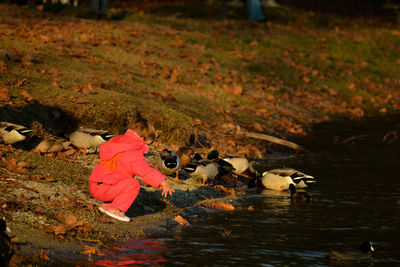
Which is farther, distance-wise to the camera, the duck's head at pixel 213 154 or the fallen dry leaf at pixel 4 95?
the fallen dry leaf at pixel 4 95

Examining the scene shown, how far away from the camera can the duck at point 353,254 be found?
7168 mm

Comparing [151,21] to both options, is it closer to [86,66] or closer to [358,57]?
[358,57]

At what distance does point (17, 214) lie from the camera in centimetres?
761

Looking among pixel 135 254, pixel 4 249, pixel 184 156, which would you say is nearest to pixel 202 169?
pixel 184 156

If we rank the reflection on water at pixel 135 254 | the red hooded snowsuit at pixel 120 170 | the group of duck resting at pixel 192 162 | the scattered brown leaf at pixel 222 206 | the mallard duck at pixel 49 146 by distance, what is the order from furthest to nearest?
the mallard duck at pixel 49 146 → the group of duck resting at pixel 192 162 → the scattered brown leaf at pixel 222 206 → the red hooded snowsuit at pixel 120 170 → the reflection on water at pixel 135 254

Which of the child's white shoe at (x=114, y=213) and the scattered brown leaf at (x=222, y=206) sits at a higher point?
the child's white shoe at (x=114, y=213)

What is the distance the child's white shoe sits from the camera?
27.3ft

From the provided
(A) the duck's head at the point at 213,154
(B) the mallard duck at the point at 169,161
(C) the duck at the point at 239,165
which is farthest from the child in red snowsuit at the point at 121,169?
(C) the duck at the point at 239,165

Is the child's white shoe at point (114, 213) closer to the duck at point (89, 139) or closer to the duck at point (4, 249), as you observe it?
the duck at point (4, 249)

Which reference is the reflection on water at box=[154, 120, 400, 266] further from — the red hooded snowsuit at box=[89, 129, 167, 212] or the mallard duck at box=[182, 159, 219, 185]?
the red hooded snowsuit at box=[89, 129, 167, 212]

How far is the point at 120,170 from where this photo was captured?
27.2ft

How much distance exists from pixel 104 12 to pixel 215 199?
17.7 metres

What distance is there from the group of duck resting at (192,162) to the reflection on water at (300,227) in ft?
0.78

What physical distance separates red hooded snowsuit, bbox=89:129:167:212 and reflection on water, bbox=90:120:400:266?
2.57ft
